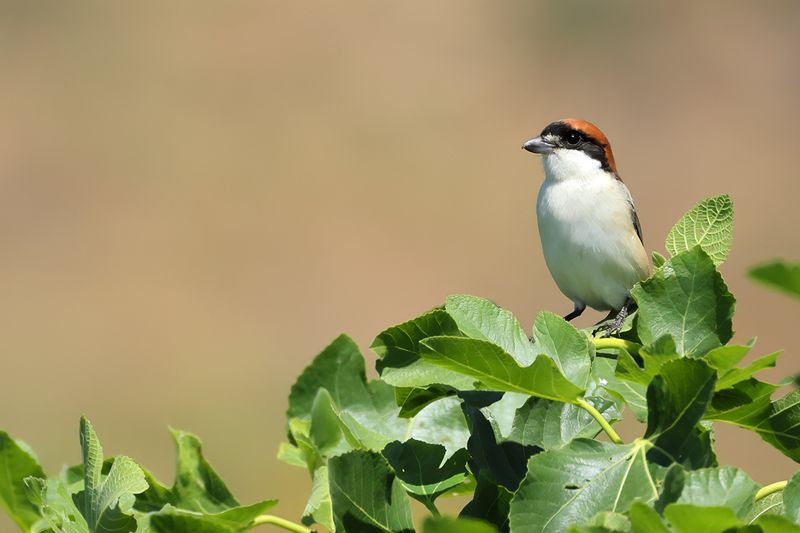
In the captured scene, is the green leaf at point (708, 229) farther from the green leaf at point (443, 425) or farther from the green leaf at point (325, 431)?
the green leaf at point (325, 431)

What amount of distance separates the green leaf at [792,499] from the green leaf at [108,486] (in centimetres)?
81

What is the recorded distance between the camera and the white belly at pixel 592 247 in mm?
4160

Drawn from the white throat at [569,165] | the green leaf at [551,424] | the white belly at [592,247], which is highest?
the white throat at [569,165]

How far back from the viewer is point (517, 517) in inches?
48.2

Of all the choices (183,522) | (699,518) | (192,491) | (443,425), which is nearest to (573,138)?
(443,425)

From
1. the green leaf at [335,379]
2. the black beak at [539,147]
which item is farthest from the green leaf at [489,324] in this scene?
the black beak at [539,147]

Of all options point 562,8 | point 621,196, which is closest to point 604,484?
point 621,196

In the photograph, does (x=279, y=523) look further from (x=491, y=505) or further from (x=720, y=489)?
(x=720, y=489)

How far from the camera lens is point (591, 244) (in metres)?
4.16

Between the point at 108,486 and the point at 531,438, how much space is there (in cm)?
58

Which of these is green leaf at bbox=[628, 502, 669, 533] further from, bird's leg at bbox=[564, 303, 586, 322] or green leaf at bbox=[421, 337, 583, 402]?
bird's leg at bbox=[564, 303, 586, 322]

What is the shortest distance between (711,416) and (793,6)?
22.1 meters

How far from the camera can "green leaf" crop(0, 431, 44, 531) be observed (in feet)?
5.35

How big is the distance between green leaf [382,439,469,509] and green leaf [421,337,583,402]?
0.25m
